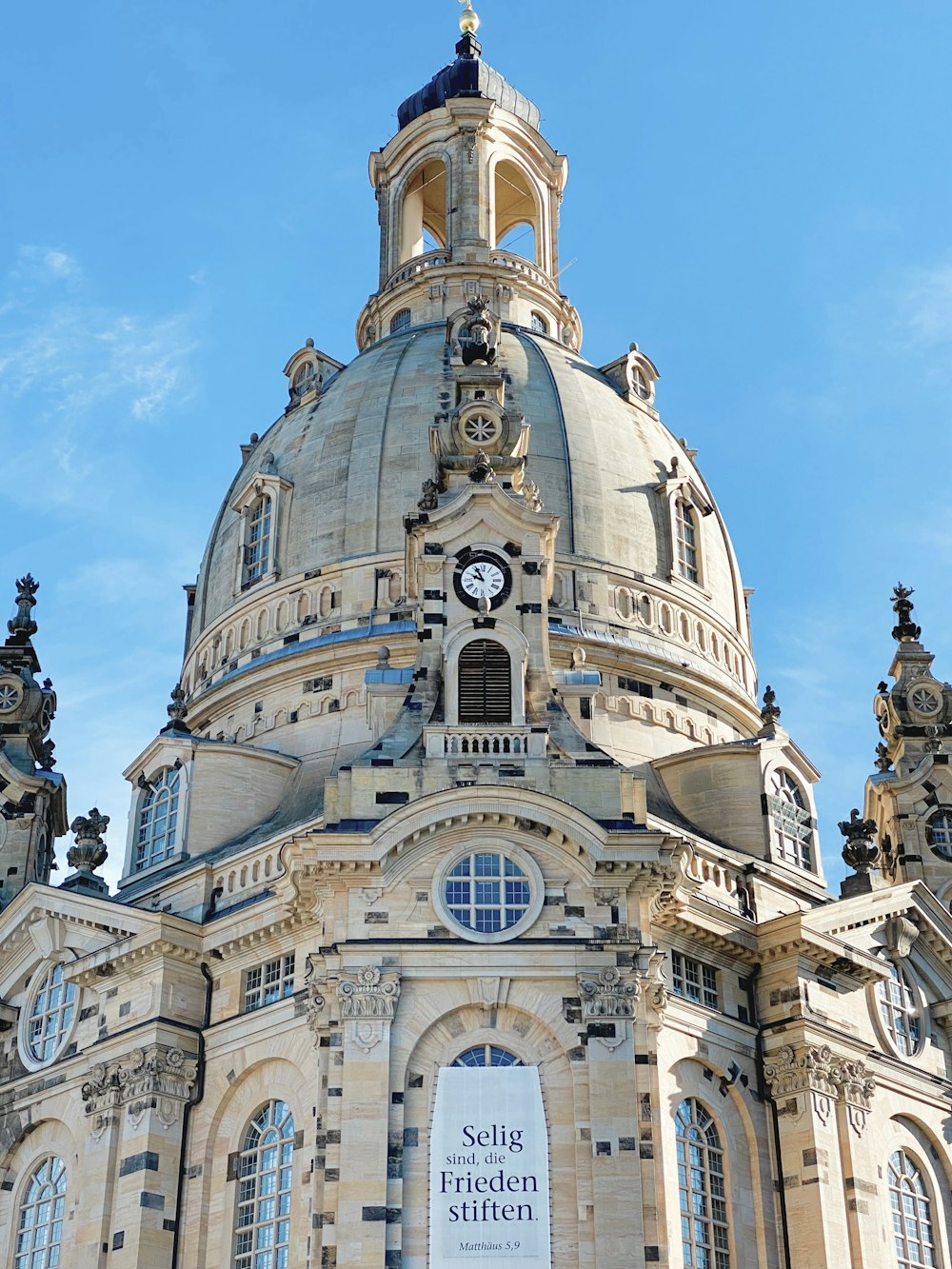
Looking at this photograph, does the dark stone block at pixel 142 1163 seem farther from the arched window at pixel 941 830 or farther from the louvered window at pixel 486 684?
the arched window at pixel 941 830

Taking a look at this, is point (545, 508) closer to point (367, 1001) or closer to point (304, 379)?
point (304, 379)

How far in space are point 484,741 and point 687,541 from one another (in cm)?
2027

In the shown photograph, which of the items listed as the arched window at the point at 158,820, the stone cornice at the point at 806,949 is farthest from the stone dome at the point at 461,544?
the stone cornice at the point at 806,949

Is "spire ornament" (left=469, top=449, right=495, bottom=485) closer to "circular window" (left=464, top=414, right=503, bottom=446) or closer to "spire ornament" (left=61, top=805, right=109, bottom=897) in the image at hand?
"circular window" (left=464, top=414, right=503, bottom=446)

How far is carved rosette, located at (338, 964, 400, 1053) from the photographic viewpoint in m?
44.2

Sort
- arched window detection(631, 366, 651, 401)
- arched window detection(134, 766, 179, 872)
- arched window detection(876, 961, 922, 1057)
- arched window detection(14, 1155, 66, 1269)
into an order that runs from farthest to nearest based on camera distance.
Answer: arched window detection(631, 366, 651, 401) < arched window detection(134, 766, 179, 872) < arched window detection(876, 961, 922, 1057) < arched window detection(14, 1155, 66, 1269)

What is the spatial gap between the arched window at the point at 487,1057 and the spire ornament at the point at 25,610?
30.7 metres

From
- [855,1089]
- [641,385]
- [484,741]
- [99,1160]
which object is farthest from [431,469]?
[99,1160]

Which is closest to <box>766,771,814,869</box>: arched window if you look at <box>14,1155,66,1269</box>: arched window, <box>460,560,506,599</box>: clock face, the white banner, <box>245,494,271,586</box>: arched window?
<box>460,560,506,599</box>: clock face

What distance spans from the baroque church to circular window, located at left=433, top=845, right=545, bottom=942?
9cm

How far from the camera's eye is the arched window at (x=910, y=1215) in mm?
49544

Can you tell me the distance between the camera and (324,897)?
46.2 metres

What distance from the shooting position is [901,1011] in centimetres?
5391

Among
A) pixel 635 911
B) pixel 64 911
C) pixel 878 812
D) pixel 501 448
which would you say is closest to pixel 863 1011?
pixel 635 911
